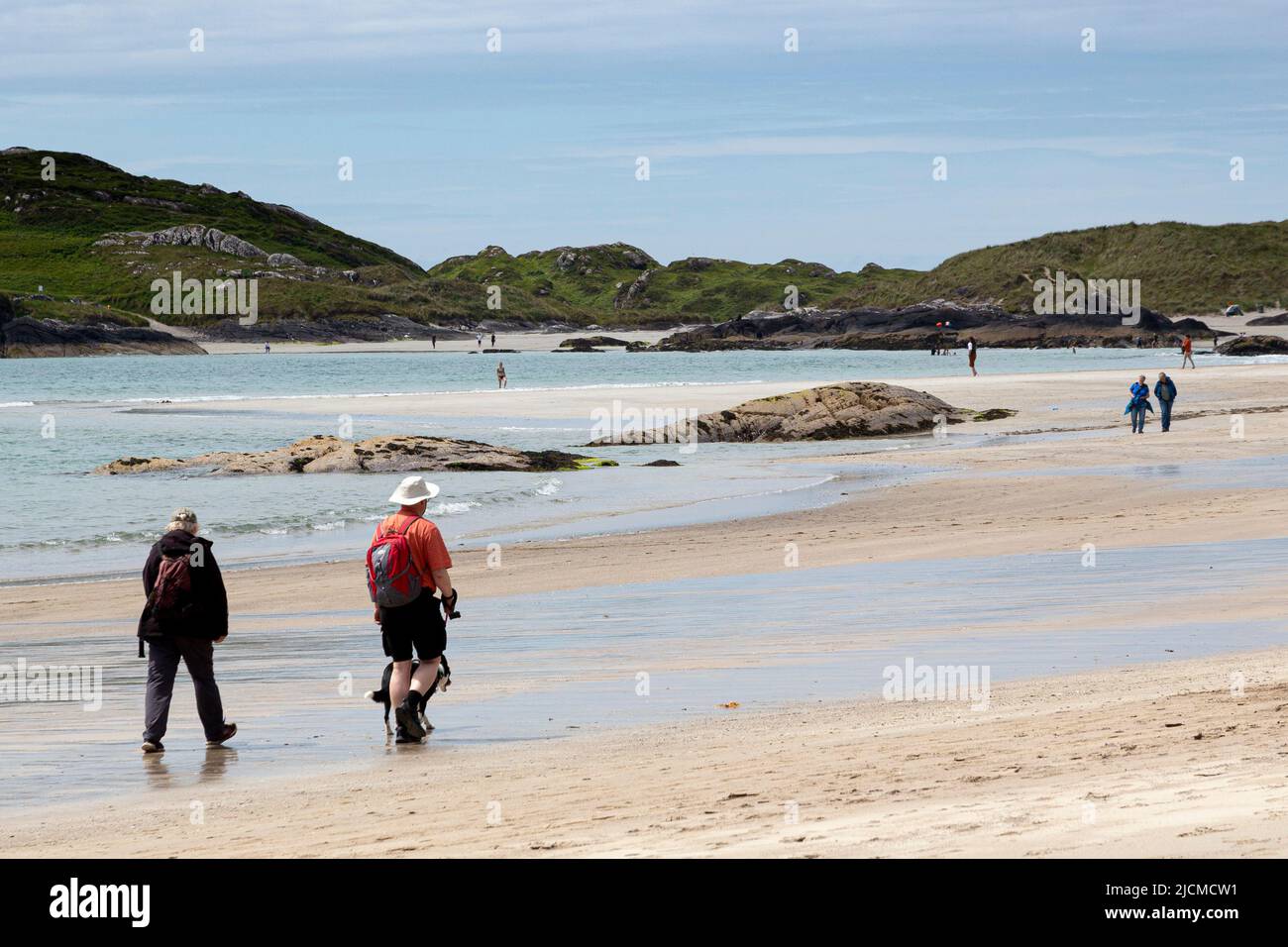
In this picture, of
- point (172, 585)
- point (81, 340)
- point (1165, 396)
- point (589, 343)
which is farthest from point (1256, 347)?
point (81, 340)

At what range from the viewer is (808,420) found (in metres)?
38.4

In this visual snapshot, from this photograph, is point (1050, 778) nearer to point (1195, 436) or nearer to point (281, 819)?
point (281, 819)

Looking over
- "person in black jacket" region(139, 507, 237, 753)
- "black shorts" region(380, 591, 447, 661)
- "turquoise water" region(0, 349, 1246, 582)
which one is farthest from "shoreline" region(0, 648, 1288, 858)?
"turquoise water" region(0, 349, 1246, 582)

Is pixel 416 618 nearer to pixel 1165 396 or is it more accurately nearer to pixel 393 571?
pixel 393 571

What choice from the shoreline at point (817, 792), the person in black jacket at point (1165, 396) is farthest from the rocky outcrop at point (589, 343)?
the shoreline at point (817, 792)

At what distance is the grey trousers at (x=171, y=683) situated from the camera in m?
8.80

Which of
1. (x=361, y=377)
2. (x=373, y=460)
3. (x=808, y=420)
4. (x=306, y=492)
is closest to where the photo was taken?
(x=306, y=492)

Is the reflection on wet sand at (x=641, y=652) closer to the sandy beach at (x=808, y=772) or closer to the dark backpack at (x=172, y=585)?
the sandy beach at (x=808, y=772)

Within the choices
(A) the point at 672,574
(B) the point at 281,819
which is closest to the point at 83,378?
(A) the point at 672,574

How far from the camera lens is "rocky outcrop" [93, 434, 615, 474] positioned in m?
30.7

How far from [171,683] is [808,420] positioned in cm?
3049

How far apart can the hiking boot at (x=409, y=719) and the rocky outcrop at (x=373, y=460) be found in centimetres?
2196
